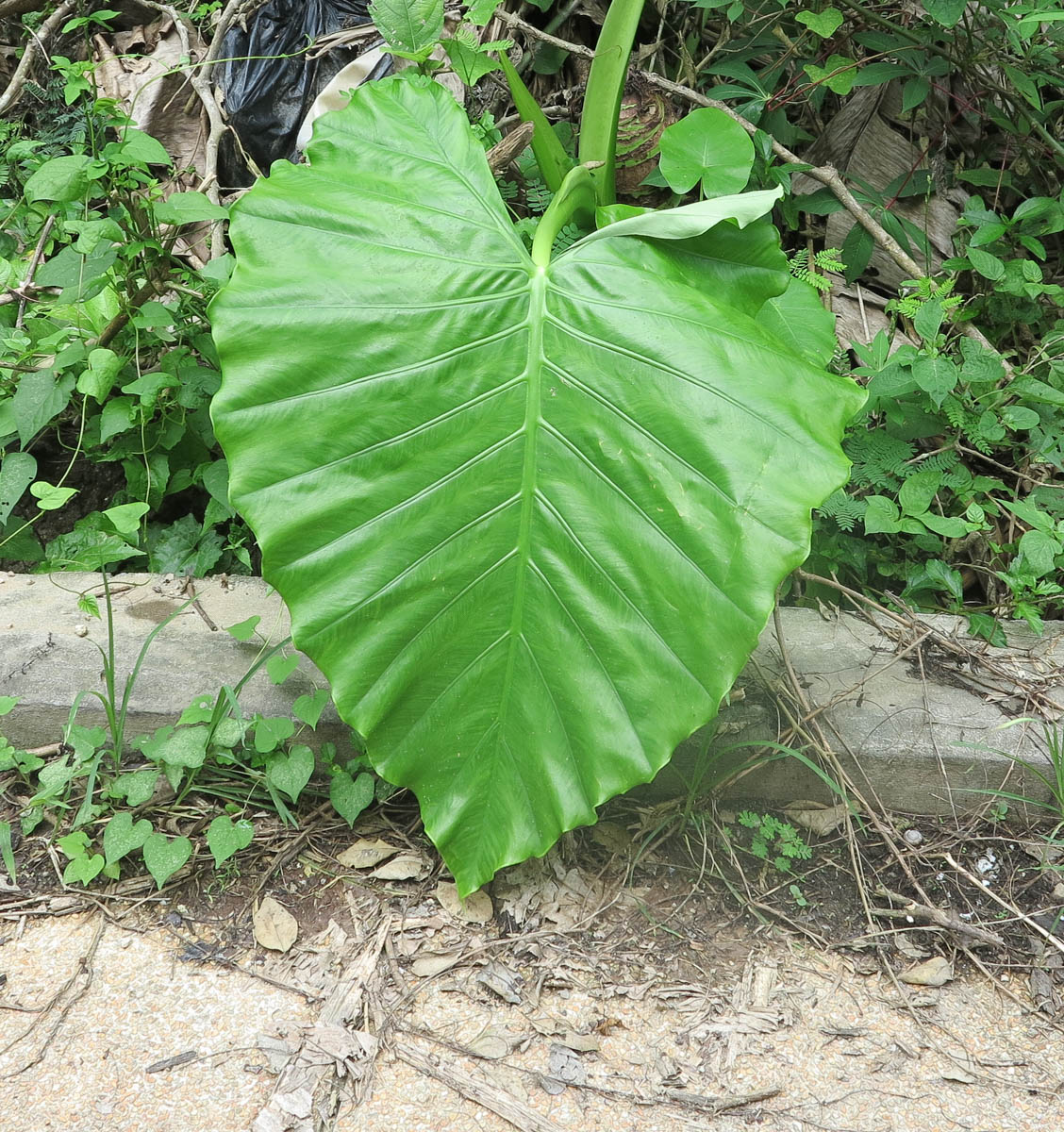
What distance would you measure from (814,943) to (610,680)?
22.6 inches

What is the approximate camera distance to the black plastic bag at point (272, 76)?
2.34 metres

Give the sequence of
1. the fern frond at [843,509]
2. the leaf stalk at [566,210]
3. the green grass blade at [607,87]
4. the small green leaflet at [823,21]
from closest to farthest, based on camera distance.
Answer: the leaf stalk at [566,210]
the green grass blade at [607,87]
the fern frond at [843,509]
the small green leaflet at [823,21]

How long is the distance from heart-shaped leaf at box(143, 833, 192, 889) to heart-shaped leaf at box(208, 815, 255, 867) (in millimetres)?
35

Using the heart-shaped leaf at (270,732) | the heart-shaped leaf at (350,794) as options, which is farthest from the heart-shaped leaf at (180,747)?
the heart-shaped leaf at (350,794)

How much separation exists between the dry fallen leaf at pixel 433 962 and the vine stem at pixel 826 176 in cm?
166

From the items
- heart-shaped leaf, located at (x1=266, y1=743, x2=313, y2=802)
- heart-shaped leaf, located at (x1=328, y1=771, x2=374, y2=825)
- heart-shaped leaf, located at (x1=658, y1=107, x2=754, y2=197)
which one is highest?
heart-shaped leaf, located at (x1=658, y1=107, x2=754, y2=197)

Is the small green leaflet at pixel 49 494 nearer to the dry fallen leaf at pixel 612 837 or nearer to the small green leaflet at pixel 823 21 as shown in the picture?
the dry fallen leaf at pixel 612 837

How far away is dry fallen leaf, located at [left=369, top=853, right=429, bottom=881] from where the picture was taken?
137 centimetres

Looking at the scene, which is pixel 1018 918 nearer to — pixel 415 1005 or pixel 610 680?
pixel 610 680

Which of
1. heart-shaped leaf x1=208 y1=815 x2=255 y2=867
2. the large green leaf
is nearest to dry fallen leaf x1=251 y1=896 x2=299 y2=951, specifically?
heart-shaped leaf x1=208 y1=815 x2=255 y2=867

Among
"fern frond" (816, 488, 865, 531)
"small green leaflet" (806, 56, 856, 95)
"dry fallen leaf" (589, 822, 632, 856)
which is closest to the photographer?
"dry fallen leaf" (589, 822, 632, 856)

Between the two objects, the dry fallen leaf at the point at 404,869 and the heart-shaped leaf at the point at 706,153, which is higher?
the heart-shaped leaf at the point at 706,153

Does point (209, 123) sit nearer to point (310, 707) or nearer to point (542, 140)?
point (542, 140)

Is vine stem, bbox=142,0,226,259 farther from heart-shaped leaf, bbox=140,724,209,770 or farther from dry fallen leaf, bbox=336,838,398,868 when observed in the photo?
dry fallen leaf, bbox=336,838,398,868
